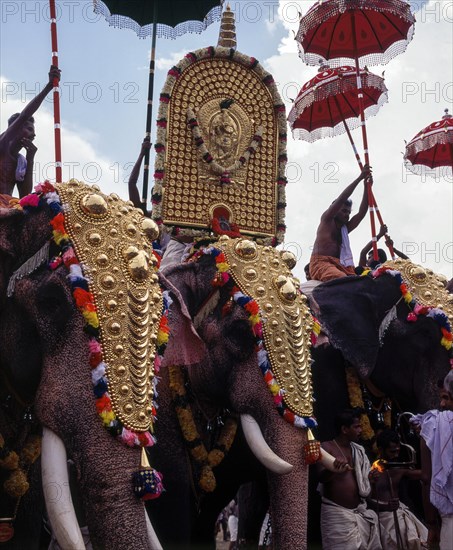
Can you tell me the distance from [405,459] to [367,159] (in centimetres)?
277

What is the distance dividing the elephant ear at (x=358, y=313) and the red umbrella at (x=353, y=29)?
2.95 m

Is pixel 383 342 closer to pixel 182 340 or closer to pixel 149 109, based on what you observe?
pixel 182 340

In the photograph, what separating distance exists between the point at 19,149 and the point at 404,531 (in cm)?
343

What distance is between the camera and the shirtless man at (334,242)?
7.57m

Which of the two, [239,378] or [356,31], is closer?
[239,378]

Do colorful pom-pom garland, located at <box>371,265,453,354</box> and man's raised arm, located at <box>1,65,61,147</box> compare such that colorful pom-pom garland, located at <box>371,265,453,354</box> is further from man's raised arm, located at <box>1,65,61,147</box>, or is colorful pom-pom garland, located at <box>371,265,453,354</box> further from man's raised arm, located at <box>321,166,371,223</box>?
man's raised arm, located at <box>1,65,61,147</box>

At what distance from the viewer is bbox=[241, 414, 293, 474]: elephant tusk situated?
16.4ft

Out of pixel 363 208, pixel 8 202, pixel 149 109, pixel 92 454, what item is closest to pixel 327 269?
pixel 363 208

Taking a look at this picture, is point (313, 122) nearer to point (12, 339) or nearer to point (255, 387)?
point (255, 387)

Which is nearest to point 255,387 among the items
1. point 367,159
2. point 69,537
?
point 69,537

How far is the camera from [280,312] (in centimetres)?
556

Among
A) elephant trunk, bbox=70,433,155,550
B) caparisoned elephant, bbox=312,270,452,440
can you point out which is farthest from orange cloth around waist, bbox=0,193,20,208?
caparisoned elephant, bbox=312,270,452,440

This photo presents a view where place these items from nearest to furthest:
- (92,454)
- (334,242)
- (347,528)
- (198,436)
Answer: (92,454), (198,436), (347,528), (334,242)

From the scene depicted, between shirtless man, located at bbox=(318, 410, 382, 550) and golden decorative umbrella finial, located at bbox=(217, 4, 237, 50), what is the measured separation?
9.97ft
